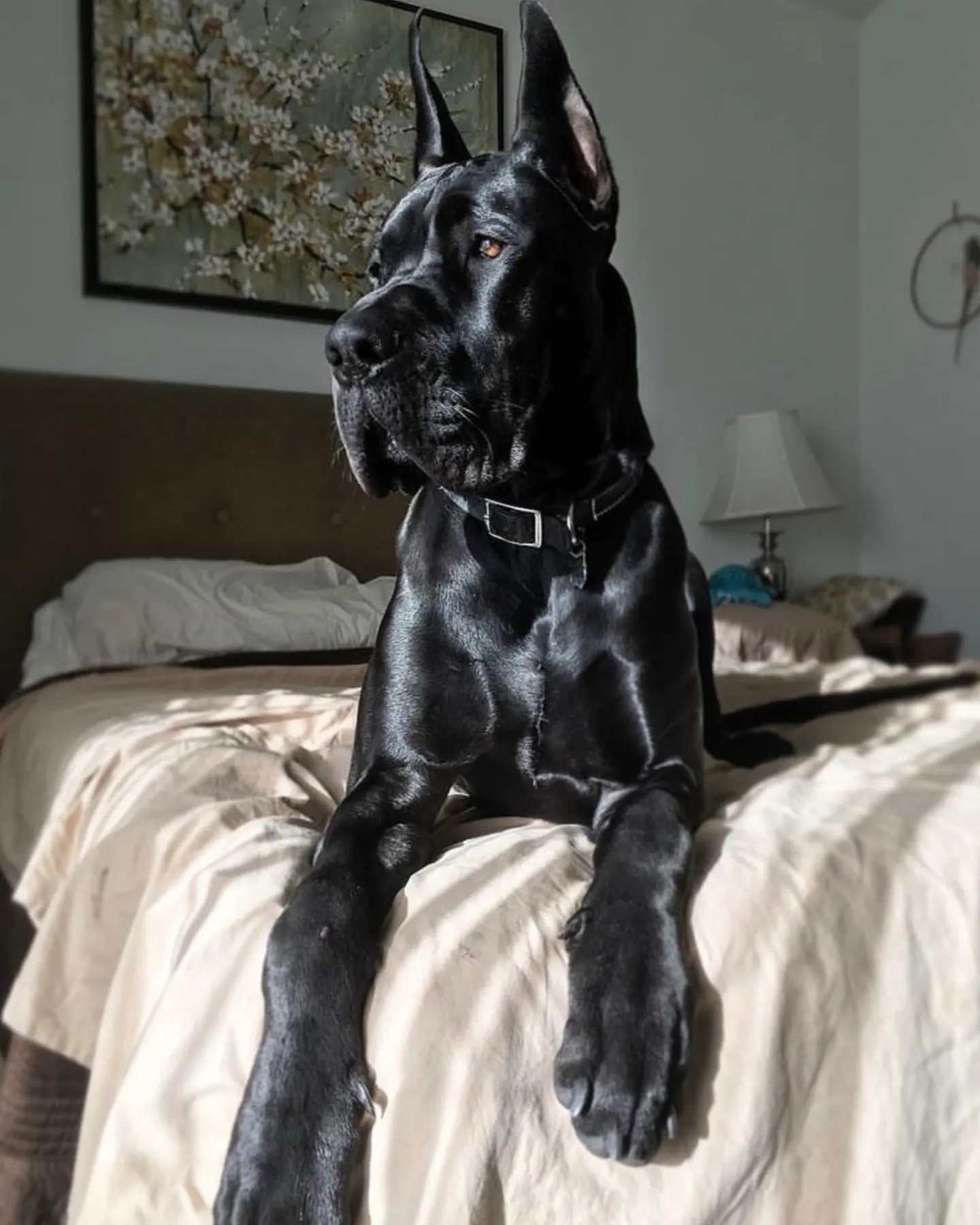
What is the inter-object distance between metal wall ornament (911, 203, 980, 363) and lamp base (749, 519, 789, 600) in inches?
41.4

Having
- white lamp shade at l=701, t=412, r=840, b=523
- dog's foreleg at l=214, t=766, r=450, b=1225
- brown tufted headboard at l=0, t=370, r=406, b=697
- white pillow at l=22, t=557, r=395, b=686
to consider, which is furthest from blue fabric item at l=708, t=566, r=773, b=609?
dog's foreleg at l=214, t=766, r=450, b=1225

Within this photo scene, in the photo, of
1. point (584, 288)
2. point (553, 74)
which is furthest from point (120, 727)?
point (553, 74)

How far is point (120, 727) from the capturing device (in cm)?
146

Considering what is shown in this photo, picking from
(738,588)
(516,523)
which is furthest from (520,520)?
(738,588)

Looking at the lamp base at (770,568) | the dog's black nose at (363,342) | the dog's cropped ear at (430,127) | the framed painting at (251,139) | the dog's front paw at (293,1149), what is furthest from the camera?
the lamp base at (770,568)

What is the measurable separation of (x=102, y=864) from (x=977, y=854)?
2.71 ft

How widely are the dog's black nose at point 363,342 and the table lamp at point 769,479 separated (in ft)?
8.68

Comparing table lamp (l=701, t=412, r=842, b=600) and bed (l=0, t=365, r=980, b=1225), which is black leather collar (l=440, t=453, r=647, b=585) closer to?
bed (l=0, t=365, r=980, b=1225)

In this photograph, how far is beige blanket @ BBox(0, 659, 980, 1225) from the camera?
60cm

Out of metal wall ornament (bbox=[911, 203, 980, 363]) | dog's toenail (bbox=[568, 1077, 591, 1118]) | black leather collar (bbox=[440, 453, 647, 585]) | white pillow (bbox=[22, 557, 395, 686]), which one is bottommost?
dog's toenail (bbox=[568, 1077, 591, 1118])

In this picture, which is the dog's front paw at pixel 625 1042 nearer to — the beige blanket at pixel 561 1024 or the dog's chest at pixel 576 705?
the beige blanket at pixel 561 1024

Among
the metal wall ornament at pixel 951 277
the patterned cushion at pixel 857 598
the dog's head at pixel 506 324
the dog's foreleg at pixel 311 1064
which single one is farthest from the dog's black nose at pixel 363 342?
the metal wall ornament at pixel 951 277

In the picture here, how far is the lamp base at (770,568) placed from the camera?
11.3 feet

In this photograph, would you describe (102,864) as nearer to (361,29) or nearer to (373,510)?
(373,510)
